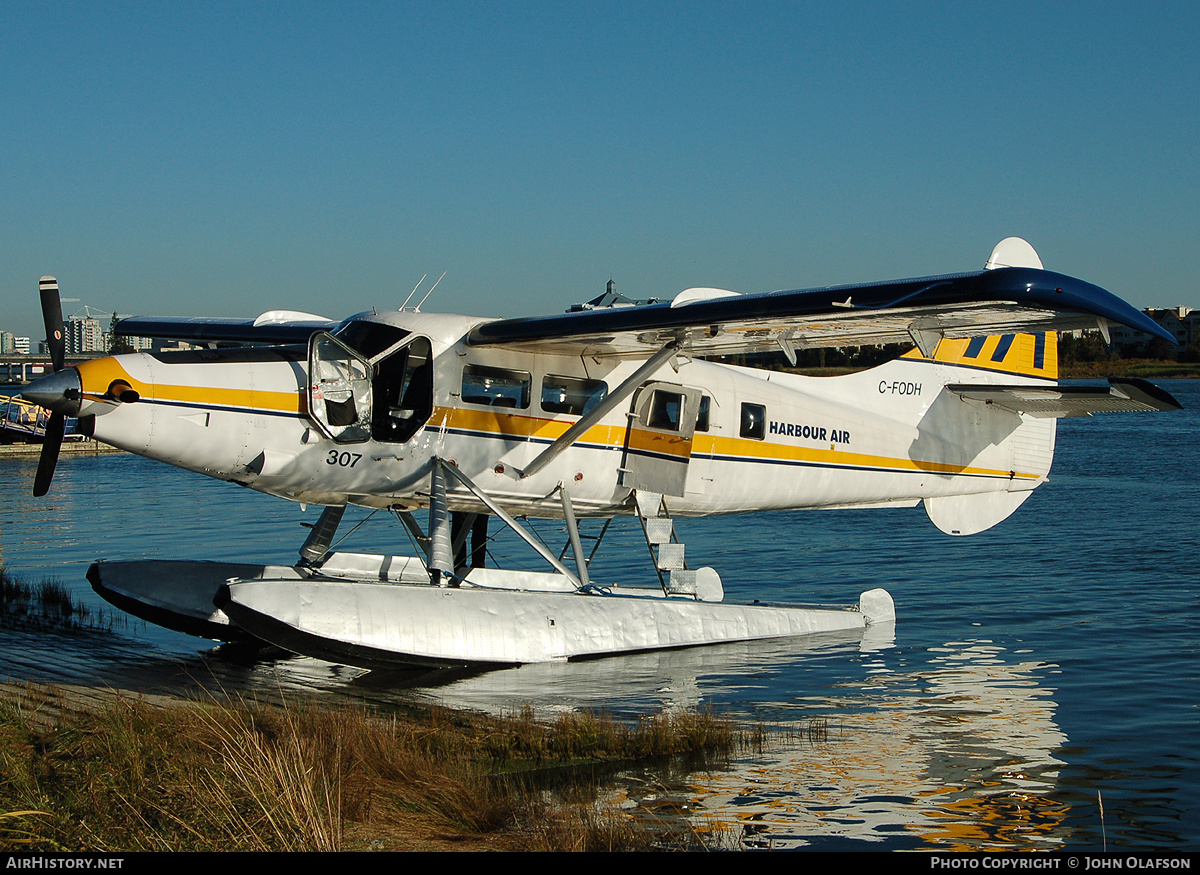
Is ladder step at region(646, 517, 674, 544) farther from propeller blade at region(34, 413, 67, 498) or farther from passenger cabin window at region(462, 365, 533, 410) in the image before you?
propeller blade at region(34, 413, 67, 498)

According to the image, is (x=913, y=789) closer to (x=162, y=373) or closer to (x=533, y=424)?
(x=533, y=424)

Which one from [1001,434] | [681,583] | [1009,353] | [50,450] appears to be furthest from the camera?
[1009,353]

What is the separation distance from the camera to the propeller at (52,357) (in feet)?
26.2

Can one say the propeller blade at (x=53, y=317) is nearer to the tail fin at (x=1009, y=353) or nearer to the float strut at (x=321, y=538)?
the float strut at (x=321, y=538)

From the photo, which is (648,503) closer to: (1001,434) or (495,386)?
(495,386)

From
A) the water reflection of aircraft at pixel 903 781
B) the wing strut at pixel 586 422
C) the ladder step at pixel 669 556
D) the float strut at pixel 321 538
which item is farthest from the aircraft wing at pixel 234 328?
the water reflection of aircraft at pixel 903 781

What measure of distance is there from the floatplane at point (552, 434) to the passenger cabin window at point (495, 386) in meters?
0.02

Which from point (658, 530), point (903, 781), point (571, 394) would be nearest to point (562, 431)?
point (571, 394)

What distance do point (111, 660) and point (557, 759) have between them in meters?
4.66

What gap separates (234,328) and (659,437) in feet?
15.7

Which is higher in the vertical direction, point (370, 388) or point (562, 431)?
point (370, 388)

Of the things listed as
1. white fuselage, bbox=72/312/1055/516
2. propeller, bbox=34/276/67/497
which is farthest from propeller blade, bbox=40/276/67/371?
white fuselage, bbox=72/312/1055/516

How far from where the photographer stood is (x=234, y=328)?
11.3m

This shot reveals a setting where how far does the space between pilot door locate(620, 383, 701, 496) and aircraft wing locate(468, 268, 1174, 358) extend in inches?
20.4
